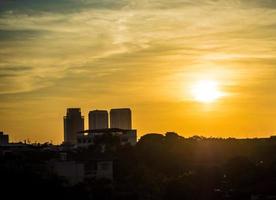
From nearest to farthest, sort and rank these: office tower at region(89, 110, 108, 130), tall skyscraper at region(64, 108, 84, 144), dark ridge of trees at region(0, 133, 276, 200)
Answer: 1. dark ridge of trees at region(0, 133, 276, 200)
2. office tower at region(89, 110, 108, 130)
3. tall skyscraper at region(64, 108, 84, 144)

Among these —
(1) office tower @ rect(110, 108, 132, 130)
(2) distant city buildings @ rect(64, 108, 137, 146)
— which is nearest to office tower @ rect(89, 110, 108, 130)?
(2) distant city buildings @ rect(64, 108, 137, 146)

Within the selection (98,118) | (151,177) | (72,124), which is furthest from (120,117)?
(151,177)

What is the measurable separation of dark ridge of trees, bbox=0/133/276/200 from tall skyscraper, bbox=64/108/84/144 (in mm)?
76997

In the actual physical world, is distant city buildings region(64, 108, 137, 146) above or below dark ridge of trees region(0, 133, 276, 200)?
above

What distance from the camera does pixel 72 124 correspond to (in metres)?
149

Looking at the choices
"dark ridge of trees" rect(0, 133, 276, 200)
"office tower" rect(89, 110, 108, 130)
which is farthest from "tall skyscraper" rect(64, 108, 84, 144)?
"dark ridge of trees" rect(0, 133, 276, 200)

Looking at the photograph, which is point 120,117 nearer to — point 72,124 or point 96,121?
point 96,121

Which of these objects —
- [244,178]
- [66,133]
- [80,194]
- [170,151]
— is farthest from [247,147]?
[66,133]

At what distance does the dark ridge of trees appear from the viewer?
40.8 meters

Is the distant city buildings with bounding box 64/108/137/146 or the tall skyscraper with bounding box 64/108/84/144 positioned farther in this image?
the tall skyscraper with bounding box 64/108/84/144

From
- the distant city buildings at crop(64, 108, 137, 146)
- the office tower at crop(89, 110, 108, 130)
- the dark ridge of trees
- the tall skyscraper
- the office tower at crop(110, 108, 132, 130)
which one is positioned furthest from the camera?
the tall skyscraper

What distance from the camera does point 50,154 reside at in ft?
203

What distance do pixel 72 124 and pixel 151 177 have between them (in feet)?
324

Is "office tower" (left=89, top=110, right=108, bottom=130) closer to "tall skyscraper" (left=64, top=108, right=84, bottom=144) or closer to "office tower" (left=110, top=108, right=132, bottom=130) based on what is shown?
"office tower" (left=110, top=108, right=132, bottom=130)
